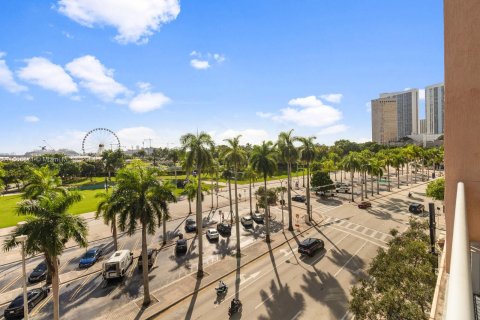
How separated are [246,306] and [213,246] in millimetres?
13861

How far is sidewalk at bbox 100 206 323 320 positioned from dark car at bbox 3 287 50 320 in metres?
6.56

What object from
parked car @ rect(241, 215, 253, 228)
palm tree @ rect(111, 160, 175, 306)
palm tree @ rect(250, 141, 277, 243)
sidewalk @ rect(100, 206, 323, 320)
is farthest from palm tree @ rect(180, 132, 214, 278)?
parked car @ rect(241, 215, 253, 228)

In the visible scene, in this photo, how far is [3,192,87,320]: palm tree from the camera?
15.1 meters

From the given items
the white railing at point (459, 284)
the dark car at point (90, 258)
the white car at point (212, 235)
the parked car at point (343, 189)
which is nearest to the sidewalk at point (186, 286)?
the white car at point (212, 235)

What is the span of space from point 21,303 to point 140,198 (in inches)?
485

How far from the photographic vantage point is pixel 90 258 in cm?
2906

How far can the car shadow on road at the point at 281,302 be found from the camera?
Answer: 63.1 ft

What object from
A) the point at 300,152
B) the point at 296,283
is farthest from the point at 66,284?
the point at 300,152

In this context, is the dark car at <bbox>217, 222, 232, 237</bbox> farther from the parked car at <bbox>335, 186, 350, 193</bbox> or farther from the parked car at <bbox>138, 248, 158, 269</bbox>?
the parked car at <bbox>335, 186, 350, 193</bbox>

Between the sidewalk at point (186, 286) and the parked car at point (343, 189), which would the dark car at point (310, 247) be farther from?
the parked car at point (343, 189)

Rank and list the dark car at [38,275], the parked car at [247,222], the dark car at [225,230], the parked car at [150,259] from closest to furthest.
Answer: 1. the dark car at [38,275]
2. the parked car at [150,259]
3. the dark car at [225,230]
4. the parked car at [247,222]

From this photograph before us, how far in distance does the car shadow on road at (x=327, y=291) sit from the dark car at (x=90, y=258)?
877 inches

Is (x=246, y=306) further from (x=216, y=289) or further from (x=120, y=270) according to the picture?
(x=120, y=270)

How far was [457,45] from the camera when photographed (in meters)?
9.29
